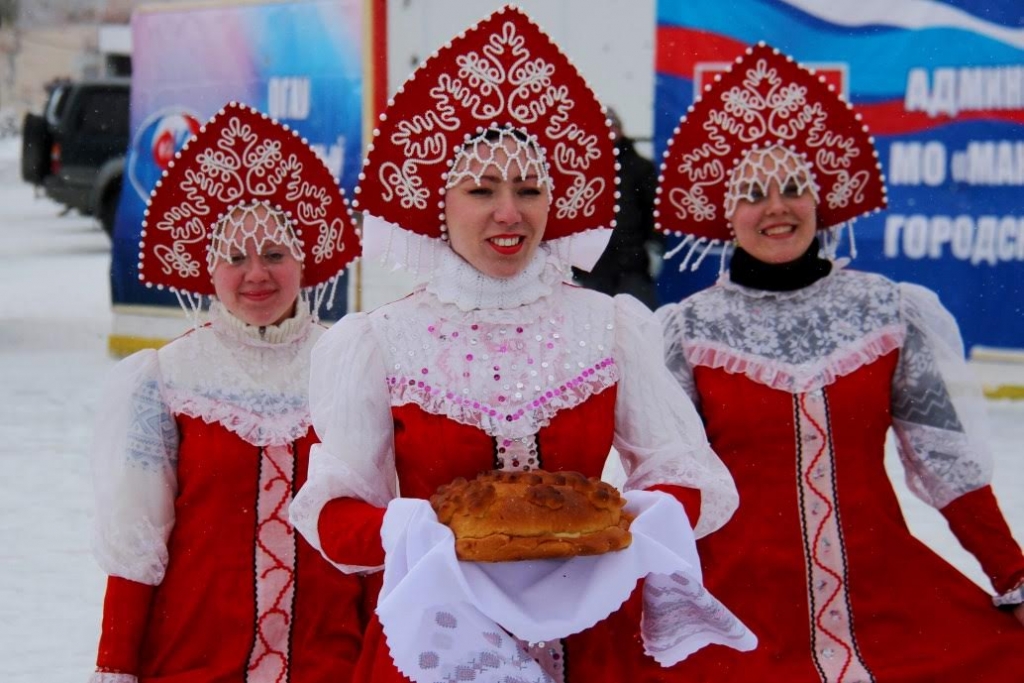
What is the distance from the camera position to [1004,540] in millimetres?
3035

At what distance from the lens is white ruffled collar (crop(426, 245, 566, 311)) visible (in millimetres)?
2223

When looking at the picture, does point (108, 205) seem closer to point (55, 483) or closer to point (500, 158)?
point (55, 483)

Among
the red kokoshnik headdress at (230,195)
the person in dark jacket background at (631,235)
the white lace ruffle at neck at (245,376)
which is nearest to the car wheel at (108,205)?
the person in dark jacket background at (631,235)

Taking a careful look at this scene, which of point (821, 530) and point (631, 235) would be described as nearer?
point (821, 530)

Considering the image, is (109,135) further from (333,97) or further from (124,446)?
(124,446)

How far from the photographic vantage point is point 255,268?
306 centimetres

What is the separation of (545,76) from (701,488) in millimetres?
678

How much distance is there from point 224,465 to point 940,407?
153 centimetres

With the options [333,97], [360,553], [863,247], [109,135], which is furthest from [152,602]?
[109,135]

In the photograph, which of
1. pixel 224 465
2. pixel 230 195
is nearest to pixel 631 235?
pixel 230 195

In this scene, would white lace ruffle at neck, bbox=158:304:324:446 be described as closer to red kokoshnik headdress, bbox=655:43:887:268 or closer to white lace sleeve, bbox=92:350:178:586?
white lace sleeve, bbox=92:350:178:586

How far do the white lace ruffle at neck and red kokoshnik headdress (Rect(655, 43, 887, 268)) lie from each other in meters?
0.97

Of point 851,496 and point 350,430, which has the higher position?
point 350,430

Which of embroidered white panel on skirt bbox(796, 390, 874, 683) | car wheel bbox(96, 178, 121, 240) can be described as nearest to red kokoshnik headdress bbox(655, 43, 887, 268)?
embroidered white panel on skirt bbox(796, 390, 874, 683)
